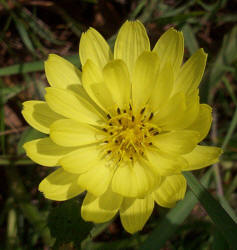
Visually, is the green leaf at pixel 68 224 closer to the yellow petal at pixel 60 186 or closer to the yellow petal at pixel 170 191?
the yellow petal at pixel 60 186

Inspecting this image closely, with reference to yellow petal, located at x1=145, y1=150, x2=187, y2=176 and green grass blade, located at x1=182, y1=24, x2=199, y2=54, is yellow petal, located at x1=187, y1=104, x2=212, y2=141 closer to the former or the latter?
yellow petal, located at x1=145, y1=150, x2=187, y2=176

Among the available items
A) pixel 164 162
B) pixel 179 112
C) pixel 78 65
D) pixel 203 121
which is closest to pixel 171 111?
pixel 179 112

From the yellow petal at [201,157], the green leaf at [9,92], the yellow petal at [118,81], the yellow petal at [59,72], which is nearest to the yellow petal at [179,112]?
the yellow petal at [201,157]

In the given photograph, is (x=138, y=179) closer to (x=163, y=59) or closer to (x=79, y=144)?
(x=79, y=144)

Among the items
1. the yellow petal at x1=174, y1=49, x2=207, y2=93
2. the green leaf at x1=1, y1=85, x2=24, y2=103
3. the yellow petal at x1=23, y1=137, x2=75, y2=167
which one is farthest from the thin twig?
the green leaf at x1=1, y1=85, x2=24, y2=103

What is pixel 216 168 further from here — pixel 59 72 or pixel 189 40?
pixel 59 72

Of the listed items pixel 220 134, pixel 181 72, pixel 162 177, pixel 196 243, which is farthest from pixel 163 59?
pixel 196 243
